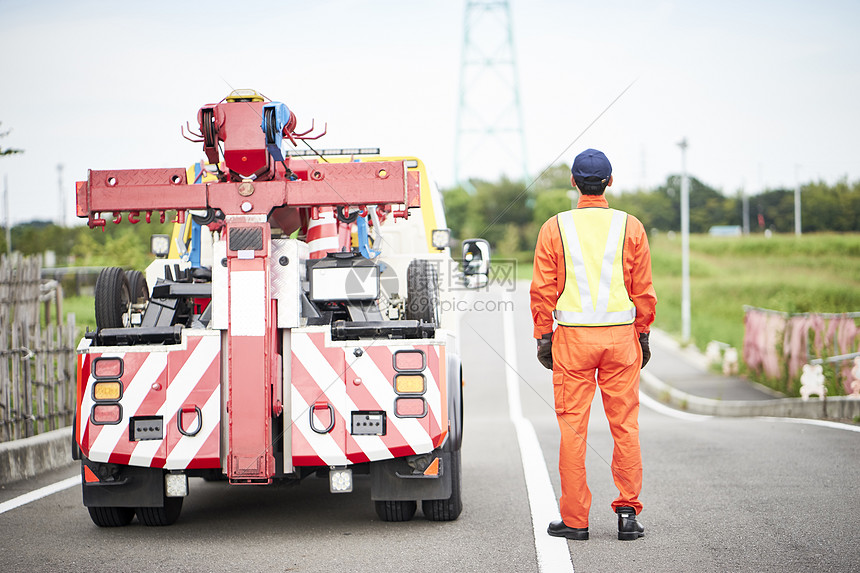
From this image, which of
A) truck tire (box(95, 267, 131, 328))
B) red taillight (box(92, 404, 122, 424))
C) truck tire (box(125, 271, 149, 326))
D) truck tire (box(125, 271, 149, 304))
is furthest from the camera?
truck tire (box(125, 271, 149, 304))

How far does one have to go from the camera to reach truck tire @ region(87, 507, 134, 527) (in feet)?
20.7

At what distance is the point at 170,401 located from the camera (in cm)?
586

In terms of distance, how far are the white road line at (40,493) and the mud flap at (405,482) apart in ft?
9.03

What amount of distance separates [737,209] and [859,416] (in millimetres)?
87073

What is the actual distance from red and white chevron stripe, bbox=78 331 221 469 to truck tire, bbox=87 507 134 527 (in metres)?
0.60

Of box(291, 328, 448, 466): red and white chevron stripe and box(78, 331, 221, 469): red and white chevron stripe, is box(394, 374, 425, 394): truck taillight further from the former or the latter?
box(78, 331, 221, 469): red and white chevron stripe

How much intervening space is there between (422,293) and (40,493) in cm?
341

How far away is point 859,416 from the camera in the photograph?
11.3 meters

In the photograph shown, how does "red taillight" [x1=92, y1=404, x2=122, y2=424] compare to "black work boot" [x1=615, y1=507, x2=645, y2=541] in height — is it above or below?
above

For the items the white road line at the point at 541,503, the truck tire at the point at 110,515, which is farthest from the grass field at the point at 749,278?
the truck tire at the point at 110,515

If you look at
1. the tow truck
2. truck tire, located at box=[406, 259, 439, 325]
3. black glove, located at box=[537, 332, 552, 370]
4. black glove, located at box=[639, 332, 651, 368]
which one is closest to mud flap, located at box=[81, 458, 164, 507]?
the tow truck

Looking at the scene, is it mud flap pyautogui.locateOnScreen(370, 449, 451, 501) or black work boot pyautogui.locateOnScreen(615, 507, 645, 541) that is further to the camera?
mud flap pyautogui.locateOnScreen(370, 449, 451, 501)

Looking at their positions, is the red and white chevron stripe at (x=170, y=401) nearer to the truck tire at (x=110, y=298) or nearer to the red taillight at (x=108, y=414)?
the red taillight at (x=108, y=414)

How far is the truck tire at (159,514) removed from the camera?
21.0 feet
